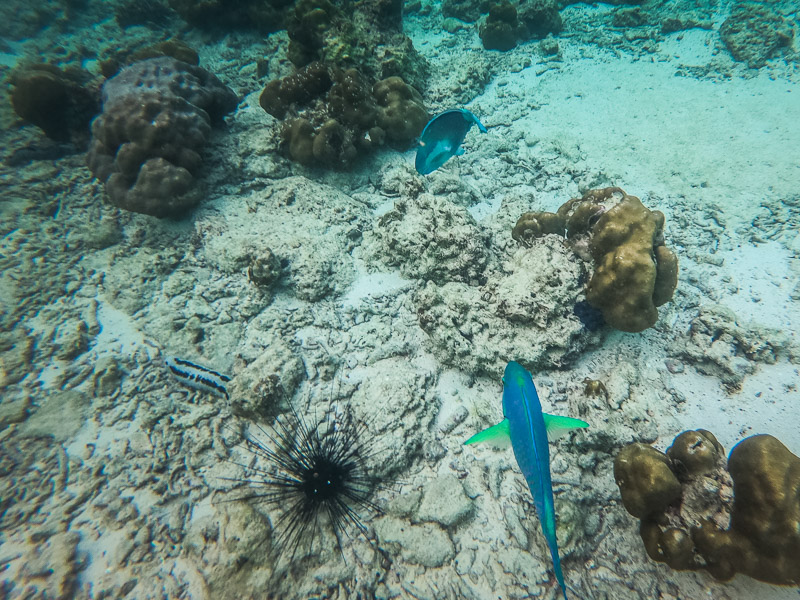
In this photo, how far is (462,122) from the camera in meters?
2.90

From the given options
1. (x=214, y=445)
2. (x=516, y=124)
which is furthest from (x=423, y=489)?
(x=516, y=124)

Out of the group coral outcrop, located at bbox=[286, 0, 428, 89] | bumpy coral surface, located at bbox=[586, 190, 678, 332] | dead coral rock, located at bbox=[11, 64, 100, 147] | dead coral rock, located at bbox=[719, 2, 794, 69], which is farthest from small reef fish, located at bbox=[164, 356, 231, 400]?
dead coral rock, located at bbox=[719, 2, 794, 69]

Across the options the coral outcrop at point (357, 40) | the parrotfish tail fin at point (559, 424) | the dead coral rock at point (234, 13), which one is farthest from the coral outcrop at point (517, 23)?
the parrotfish tail fin at point (559, 424)

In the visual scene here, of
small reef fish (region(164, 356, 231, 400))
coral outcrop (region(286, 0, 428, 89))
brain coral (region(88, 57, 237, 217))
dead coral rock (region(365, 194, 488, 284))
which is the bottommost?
small reef fish (region(164, 356, 231, 400))

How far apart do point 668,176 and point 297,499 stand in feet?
→ 21.0

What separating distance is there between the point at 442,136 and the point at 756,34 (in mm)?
9946

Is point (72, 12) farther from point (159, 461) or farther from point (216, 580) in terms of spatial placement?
point (216, 580)

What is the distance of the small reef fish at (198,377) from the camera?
3084 millimetres

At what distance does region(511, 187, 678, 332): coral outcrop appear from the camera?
2.66 meters

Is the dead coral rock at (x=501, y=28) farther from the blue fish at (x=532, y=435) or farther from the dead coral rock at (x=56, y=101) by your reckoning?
the blue fish at (x=532, y=435)

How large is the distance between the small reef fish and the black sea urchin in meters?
0.75

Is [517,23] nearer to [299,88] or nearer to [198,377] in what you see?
[299,88]

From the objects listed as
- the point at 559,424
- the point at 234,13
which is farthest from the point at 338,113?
the point at 234,13

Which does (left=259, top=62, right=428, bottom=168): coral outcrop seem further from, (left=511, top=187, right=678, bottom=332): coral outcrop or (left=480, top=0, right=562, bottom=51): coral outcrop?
(left=480, top=0, right=562, bottom=51): coral outcrop
